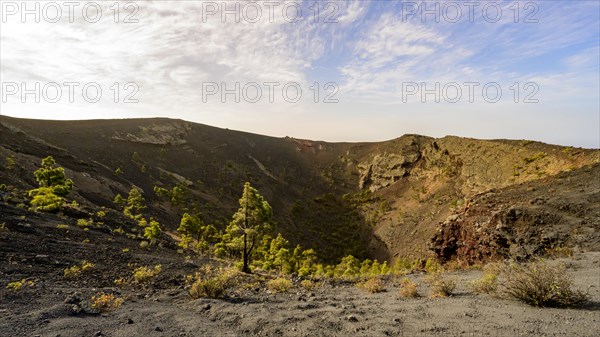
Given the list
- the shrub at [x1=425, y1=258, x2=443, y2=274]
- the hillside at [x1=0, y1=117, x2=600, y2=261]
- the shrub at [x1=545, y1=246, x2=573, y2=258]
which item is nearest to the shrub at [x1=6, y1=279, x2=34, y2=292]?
the shrub at [x1=425, y1=258, x2=443, y2=274]

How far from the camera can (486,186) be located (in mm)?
53781

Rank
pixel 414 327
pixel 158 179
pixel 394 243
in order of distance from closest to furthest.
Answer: pixel 414 327 → pixel 394 243 → pixel 158 179

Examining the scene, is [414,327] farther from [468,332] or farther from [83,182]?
[83,182]

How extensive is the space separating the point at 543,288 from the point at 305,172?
329 feet

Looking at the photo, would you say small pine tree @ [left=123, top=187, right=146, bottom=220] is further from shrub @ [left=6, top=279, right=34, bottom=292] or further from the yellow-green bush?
shrub @ [left=6, top=279, right=34, bottom=292]

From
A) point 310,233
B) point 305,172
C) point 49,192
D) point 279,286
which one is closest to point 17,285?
point 279,286

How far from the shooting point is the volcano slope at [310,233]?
788cm

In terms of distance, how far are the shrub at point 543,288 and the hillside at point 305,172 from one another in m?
24.7

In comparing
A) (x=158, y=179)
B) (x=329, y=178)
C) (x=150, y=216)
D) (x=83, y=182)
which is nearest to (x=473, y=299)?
(x=150, y=216)

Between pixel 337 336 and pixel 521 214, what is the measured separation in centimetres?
2192

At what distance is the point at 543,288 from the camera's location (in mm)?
8281

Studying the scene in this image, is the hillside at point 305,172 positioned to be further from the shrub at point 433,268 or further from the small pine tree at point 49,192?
the shrub at point 433,268

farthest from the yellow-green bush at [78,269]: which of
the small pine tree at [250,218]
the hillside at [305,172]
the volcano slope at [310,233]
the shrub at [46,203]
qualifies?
the hillside at [305,172]

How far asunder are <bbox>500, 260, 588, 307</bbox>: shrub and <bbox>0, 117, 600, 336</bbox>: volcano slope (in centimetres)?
43
